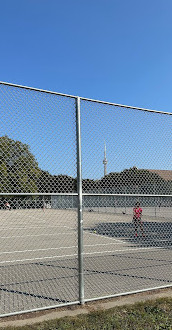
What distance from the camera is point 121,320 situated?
369cm

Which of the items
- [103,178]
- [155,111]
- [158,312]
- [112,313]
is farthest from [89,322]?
[155,111]

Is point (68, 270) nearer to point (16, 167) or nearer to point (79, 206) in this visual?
point (79, 206)

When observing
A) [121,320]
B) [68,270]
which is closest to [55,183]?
[121,320]

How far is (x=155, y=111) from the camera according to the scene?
520 cm

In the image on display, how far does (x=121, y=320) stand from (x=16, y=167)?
2.41m

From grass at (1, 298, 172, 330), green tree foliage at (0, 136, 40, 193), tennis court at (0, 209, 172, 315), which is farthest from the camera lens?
tennis court at (0, 209, 172, 315)

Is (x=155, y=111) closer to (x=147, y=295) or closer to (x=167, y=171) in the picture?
(x=167, y=171)

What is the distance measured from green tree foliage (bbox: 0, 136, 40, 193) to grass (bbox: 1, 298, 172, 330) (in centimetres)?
173

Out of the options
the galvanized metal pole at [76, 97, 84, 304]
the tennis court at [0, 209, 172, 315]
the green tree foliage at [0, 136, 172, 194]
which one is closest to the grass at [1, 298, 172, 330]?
the galvanized metal pole at [76, 97, 84, 304]

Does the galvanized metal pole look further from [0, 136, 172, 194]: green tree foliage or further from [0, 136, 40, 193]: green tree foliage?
[0, 136, 40, 193]: green tree foliage

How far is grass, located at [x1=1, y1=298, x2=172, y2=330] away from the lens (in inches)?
137

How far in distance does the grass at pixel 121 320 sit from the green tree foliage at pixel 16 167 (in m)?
1.73

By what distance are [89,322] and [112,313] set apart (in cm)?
41

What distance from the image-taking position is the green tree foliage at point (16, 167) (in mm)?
4059
